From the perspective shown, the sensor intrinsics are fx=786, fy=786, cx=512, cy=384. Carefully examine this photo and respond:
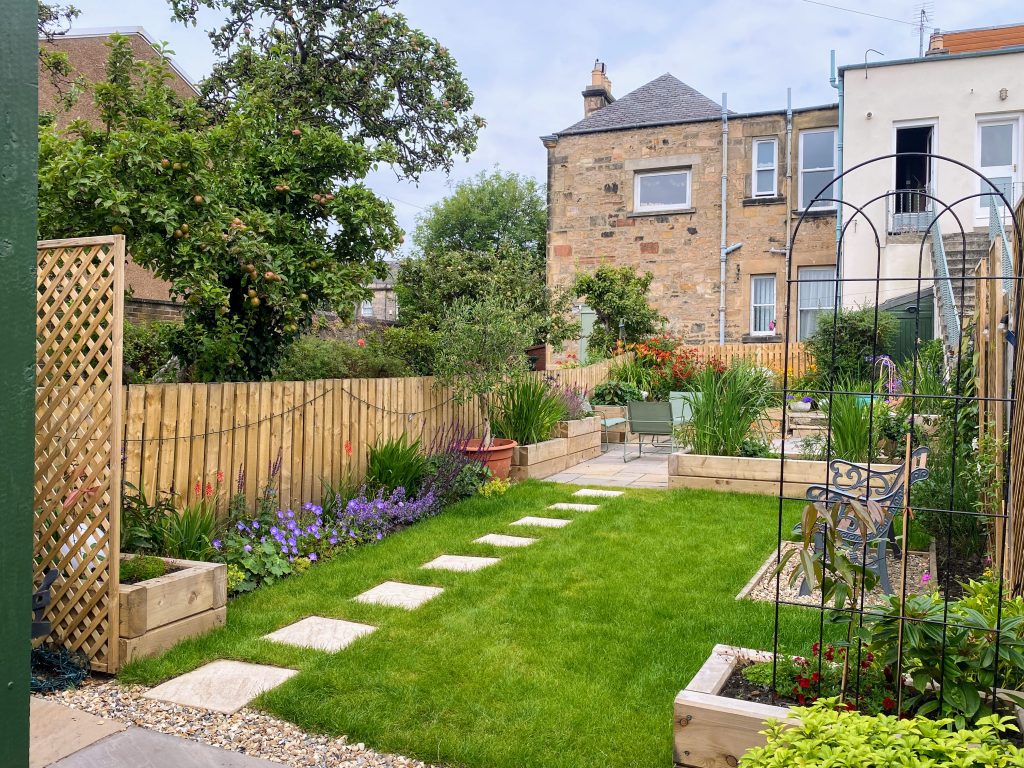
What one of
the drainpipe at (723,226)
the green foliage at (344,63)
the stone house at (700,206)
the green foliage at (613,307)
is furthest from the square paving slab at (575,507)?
the drainpipe at (723,226)

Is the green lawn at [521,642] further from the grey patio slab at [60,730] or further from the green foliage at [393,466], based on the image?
the green foliage at [393,466]

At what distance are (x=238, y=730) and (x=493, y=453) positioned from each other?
541cm

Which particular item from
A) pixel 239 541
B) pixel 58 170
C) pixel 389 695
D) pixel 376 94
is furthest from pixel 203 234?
pixel 376 94

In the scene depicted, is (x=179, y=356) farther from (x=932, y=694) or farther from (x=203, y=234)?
(x=932, y=694)

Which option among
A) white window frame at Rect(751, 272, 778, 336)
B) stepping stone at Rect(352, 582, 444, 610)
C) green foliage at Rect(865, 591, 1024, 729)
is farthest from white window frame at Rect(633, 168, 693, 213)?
green foliage at Rect(865, 591, 1024, 729)

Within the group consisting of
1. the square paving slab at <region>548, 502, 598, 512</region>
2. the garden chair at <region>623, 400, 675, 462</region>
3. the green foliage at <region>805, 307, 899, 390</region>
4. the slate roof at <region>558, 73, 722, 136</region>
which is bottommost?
the square paving slab at <region>548, 502, 598, 512</region>

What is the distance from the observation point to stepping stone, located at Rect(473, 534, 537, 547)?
6.24m

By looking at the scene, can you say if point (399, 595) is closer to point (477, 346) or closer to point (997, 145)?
→ point (477, 346)

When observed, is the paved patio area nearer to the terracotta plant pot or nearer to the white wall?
the terracotta plant pot

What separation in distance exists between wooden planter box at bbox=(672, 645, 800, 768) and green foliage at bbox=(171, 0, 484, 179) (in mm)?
9524

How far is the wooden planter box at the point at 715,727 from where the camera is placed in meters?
2.58

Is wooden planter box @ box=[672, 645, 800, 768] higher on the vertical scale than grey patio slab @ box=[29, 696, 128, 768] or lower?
higher

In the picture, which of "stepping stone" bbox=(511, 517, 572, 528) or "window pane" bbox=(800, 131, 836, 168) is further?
"window pane" bbox=(800, 131, 836, 168)

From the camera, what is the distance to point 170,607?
13.2 ft
